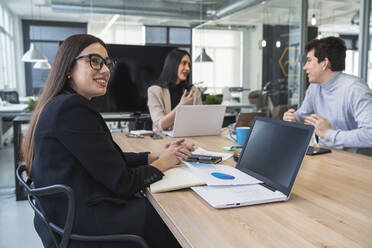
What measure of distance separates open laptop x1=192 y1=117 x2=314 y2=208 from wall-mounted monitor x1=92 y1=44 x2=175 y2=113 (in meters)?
3.02

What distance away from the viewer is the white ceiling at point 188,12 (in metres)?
4.57

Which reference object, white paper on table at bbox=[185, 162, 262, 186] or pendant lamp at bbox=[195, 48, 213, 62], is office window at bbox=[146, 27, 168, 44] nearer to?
pendant lamp at bbox=[195, 48, 213, 62]

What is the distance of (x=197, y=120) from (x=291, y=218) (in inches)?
53.1

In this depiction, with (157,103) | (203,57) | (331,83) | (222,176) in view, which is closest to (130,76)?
(157,103)

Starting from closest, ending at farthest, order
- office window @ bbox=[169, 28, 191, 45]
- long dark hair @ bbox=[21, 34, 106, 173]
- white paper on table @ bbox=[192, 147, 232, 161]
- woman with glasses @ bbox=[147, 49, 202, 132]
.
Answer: long dark hair @ bbox=[21, 34, 106, 173]
white paper on table @ bbox=[192, 147, 232, 161]
woman with glasses @ bbox=[147, 49, 202, 132]
office window @ bbox=[169, 28, 191, 45]

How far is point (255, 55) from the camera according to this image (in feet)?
19.1

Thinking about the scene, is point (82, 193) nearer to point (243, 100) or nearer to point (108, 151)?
point (108, 151)

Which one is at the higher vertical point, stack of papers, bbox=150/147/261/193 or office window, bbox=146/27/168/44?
office window, bbox=146/27/168/44

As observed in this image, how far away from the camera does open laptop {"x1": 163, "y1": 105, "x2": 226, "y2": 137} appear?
2.14 m

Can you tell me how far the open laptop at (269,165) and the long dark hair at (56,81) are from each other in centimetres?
66

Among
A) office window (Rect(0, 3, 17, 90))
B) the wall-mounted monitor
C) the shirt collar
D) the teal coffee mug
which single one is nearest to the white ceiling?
office window (Rect(0, 3, 17, 90))

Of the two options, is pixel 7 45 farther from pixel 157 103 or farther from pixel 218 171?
pixel 218 171

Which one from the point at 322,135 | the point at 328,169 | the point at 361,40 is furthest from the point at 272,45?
the point at 328,169

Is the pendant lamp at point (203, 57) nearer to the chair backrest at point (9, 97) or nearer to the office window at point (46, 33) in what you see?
the office window at point (46, 33)
